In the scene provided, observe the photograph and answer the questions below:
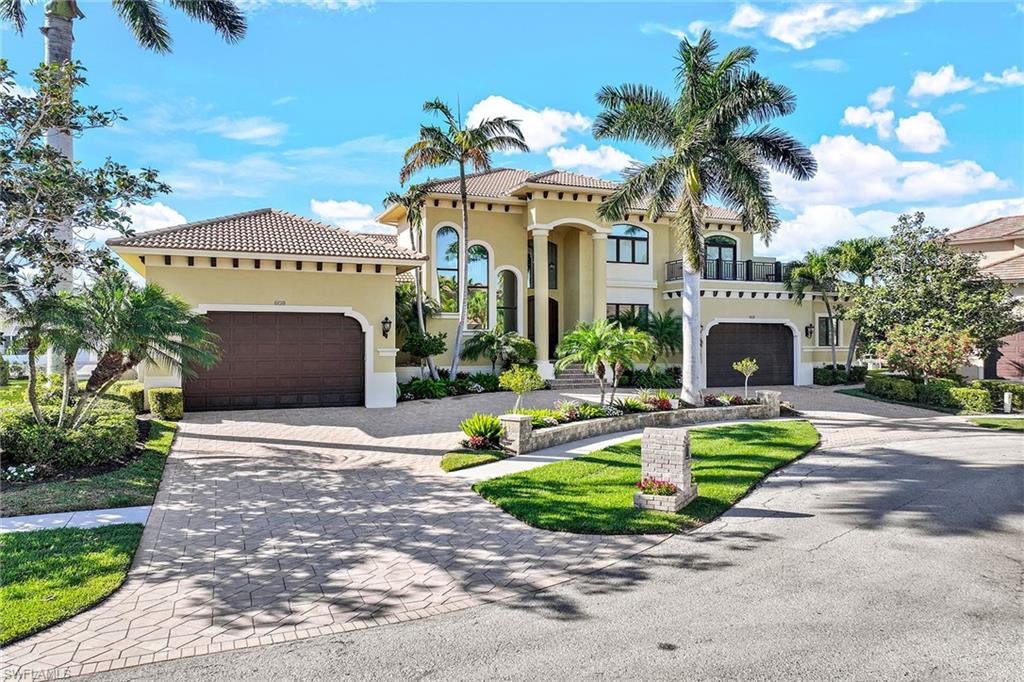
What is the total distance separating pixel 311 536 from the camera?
764 centimetres

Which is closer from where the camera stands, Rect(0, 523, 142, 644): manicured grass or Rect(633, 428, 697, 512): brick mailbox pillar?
Rect(0, 523, 142, 644): manicured grass

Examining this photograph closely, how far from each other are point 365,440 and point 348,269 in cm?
678

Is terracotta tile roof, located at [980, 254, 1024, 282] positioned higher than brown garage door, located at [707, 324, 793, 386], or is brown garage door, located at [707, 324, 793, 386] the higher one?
terracotta tile roof, located at [980, 254, 1024, 282]

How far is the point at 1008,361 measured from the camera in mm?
25875

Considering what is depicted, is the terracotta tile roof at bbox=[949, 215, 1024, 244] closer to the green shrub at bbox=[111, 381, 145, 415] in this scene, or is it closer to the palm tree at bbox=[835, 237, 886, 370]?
the palm tree at bbox=[835, 237, 886, 370]

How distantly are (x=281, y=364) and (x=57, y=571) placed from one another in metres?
12.6

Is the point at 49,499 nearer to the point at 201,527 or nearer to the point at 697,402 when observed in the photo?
the point at 201,527

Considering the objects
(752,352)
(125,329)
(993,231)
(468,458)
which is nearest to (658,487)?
(468,458)

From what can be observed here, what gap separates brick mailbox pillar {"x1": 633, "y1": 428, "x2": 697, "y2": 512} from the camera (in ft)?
28.7

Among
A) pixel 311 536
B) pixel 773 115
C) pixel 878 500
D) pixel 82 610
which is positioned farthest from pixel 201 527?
pixel 773 115

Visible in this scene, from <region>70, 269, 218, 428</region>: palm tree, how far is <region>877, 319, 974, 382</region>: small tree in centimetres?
2324

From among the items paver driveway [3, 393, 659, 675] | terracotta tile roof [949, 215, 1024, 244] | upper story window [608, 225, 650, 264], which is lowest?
paver driveway [3, 393, 659, 675]

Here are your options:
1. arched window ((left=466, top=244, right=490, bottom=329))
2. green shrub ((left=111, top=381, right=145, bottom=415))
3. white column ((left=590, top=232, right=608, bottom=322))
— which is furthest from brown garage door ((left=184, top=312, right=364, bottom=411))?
white column ((left=590, top=232, right=608, bottom=322))

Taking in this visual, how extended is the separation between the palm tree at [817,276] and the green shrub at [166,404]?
82.7ft
